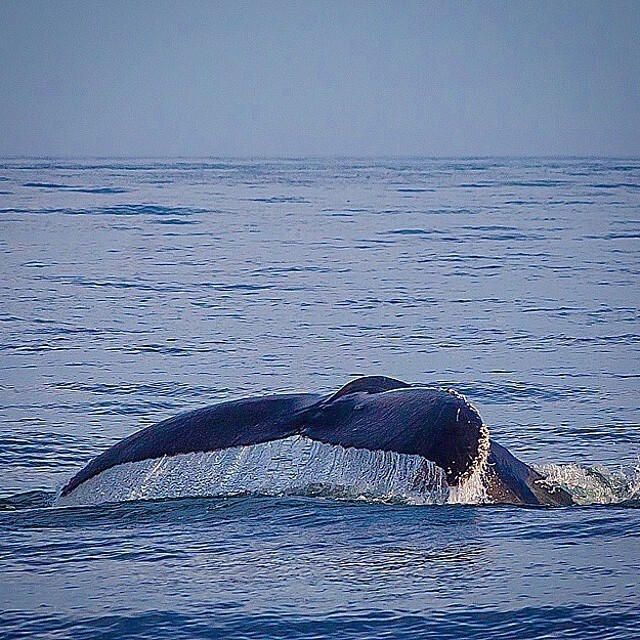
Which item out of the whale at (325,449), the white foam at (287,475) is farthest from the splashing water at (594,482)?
the white foam at (287,475)

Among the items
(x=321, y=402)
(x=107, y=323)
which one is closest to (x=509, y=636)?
(x=321, y=402)

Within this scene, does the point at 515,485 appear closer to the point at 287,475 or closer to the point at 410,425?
the point at 287,475

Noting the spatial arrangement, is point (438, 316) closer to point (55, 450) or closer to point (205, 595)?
point (55, 450)

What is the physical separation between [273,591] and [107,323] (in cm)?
674

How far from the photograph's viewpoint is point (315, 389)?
7285 millimetres

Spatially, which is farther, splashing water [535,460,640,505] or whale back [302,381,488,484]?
splashing water [535,460,640,505]

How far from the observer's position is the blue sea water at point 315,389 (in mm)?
3262

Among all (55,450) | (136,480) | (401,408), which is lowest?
(55,450)

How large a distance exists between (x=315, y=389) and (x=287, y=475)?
3.14 metres

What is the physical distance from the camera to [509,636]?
3.04 m

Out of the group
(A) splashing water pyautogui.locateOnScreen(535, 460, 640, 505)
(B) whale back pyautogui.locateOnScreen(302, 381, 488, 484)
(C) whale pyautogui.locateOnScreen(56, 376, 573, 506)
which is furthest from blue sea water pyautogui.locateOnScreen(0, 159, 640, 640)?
(B) whale back pyautogui.locateOnScreen(302, 381, 488, 484)

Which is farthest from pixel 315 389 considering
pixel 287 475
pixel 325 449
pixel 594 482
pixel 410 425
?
pixel 410 425

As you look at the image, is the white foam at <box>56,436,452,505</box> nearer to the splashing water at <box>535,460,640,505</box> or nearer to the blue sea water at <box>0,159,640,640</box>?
the blue sea water at <box>0,159,640,640</box>

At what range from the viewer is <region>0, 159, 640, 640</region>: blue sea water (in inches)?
128
